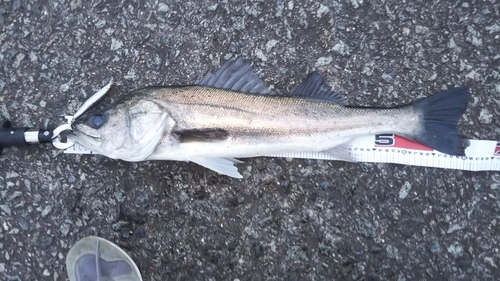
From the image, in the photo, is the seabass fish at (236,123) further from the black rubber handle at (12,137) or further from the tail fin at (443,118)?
the black rubber handle at (12,137)

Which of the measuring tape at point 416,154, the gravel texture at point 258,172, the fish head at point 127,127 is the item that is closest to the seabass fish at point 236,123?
the fish head at point 127,127

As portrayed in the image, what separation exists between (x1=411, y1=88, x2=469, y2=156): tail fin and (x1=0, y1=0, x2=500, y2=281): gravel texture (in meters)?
0.24

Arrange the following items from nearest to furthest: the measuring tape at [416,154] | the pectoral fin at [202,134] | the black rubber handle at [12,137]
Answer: the pectoral fin at [202,134]
the measuring tape at [416,154]
the black rubber handle at [12,137]

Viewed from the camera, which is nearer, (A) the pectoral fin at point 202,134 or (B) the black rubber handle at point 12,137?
(A) the pectoral fin at point 202,134

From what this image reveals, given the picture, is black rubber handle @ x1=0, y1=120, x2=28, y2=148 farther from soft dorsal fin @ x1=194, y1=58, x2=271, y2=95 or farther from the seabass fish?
soft dorsal fin @ x1=194, y1=58, x2=271, y2=95

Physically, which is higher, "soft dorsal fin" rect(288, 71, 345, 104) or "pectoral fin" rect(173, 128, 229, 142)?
"soft dorsal fin" rect(288, 71, 345, 104)

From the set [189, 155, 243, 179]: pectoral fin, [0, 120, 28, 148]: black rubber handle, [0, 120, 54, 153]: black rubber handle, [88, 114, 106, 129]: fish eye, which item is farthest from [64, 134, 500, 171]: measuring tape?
[0, 120, 28, 148]: black rubber handle

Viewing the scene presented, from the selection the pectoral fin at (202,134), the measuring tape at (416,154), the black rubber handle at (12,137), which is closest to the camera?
the pectoral fin at (202,134)

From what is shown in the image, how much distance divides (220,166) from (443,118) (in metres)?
1.31

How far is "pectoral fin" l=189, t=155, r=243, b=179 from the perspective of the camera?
250 cm

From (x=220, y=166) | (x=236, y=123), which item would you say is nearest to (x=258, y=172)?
(x=220, y=166)

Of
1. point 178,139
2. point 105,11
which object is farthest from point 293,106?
point 105,11

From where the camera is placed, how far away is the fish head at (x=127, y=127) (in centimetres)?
245

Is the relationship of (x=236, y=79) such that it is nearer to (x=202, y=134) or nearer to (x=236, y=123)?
(x=236, y=123)
